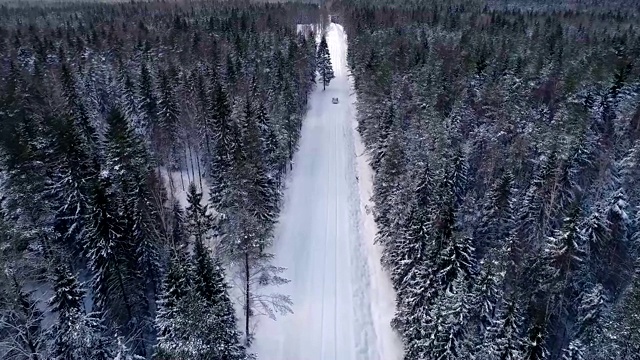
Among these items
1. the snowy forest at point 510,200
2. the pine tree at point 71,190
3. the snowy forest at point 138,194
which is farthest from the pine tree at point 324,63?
the pine tree at point 71,190

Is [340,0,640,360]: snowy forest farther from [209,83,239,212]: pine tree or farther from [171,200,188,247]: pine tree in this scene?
[171,200,188,247]: pine tree

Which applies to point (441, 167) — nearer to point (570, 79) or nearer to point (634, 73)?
point (570, 79)

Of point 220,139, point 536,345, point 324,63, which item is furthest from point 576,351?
point 324,63

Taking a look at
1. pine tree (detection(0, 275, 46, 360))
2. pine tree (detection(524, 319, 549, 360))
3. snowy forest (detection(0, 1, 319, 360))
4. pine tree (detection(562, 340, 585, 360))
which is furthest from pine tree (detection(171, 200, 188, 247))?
pine tree (detection(562, 340, 585, 360))

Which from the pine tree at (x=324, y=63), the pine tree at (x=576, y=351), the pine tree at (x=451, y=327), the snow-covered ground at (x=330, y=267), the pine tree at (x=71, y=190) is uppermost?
the pine tree at (x=324, y=63)

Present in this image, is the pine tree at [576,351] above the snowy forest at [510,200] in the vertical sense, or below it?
below

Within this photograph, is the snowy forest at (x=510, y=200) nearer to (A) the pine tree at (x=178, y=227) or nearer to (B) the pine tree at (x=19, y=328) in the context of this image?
(A) the pine tree at (x=178, y=227)
